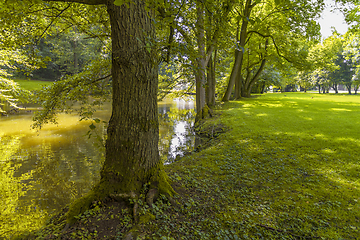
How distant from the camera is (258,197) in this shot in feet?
15.2

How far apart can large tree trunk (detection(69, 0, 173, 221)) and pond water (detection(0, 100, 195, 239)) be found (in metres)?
0.57

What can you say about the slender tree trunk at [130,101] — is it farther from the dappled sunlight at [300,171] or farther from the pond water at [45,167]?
the dappled sunlight at [300,171]

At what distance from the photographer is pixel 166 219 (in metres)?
3.57

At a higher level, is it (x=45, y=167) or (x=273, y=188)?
(x=273, y=188)

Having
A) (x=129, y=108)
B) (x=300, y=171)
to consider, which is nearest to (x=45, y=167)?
(x=129, y=108)

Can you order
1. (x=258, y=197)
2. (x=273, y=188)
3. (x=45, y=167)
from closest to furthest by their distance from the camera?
(x=258, y=197) < (x=273, y=188) < (x=45, y=167)

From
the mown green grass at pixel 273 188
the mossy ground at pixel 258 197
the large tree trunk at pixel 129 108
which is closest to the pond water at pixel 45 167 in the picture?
the large tree trunk at pixel 129 108

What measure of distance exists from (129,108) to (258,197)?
335cm

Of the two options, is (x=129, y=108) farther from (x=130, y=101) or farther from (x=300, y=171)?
(x=300, y=171)

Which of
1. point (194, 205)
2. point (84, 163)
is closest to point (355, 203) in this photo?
point (194, 205)

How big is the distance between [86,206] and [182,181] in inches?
85.5

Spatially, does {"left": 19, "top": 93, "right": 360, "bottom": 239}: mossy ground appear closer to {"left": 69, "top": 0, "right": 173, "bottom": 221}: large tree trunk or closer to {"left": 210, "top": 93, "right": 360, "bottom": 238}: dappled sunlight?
{"left": 210, "top": 93, "right": 360, "bottom": 238}: dappled sunlight

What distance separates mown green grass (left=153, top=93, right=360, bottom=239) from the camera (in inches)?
140

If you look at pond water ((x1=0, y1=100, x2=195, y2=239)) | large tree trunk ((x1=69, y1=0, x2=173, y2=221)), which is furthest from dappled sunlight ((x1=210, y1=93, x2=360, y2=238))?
pond water ((x1=0, y1=100, x2=195, y2=239))
